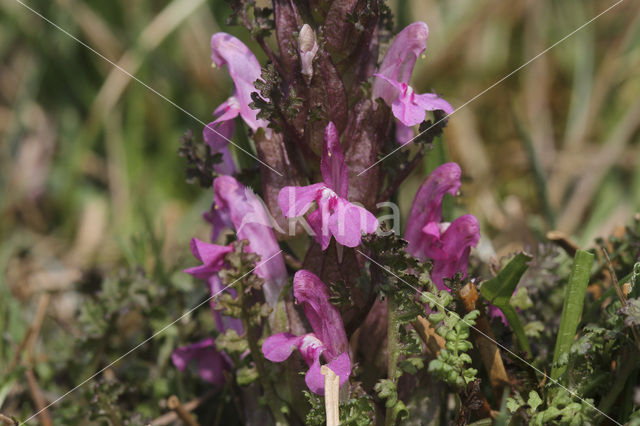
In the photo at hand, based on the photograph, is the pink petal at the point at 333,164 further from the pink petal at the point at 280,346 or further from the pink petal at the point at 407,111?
the pink petal at the point at 280,346

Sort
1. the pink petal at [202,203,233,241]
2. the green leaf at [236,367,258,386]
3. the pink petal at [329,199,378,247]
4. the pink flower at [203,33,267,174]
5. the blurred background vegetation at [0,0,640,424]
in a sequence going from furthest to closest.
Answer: the blurred background vegetation at [0,0,640,424], the pink petal at [202,203,233,241], the pink flower at [203,33,267,174], the green leaf at [236,367,258,386], the pink petal at [329,199,378,247]

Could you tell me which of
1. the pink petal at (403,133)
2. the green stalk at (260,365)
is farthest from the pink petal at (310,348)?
the pink petal at (403,133)

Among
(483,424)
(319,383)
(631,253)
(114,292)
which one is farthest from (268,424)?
(631,253)

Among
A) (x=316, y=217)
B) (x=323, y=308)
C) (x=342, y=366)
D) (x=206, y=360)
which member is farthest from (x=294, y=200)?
(x=206, y=360)

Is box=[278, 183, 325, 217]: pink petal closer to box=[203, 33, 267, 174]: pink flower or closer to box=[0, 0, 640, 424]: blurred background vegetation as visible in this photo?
box=[203, 33, 267, 174]: pink flower

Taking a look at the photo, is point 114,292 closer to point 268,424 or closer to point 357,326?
point 268,424

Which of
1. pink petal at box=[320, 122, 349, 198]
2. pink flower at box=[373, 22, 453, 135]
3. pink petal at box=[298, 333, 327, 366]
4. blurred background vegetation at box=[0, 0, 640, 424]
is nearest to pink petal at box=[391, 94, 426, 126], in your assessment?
pink flower at box=[373, 22, 453, 135]

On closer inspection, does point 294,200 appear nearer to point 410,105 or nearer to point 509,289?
point 410,105
